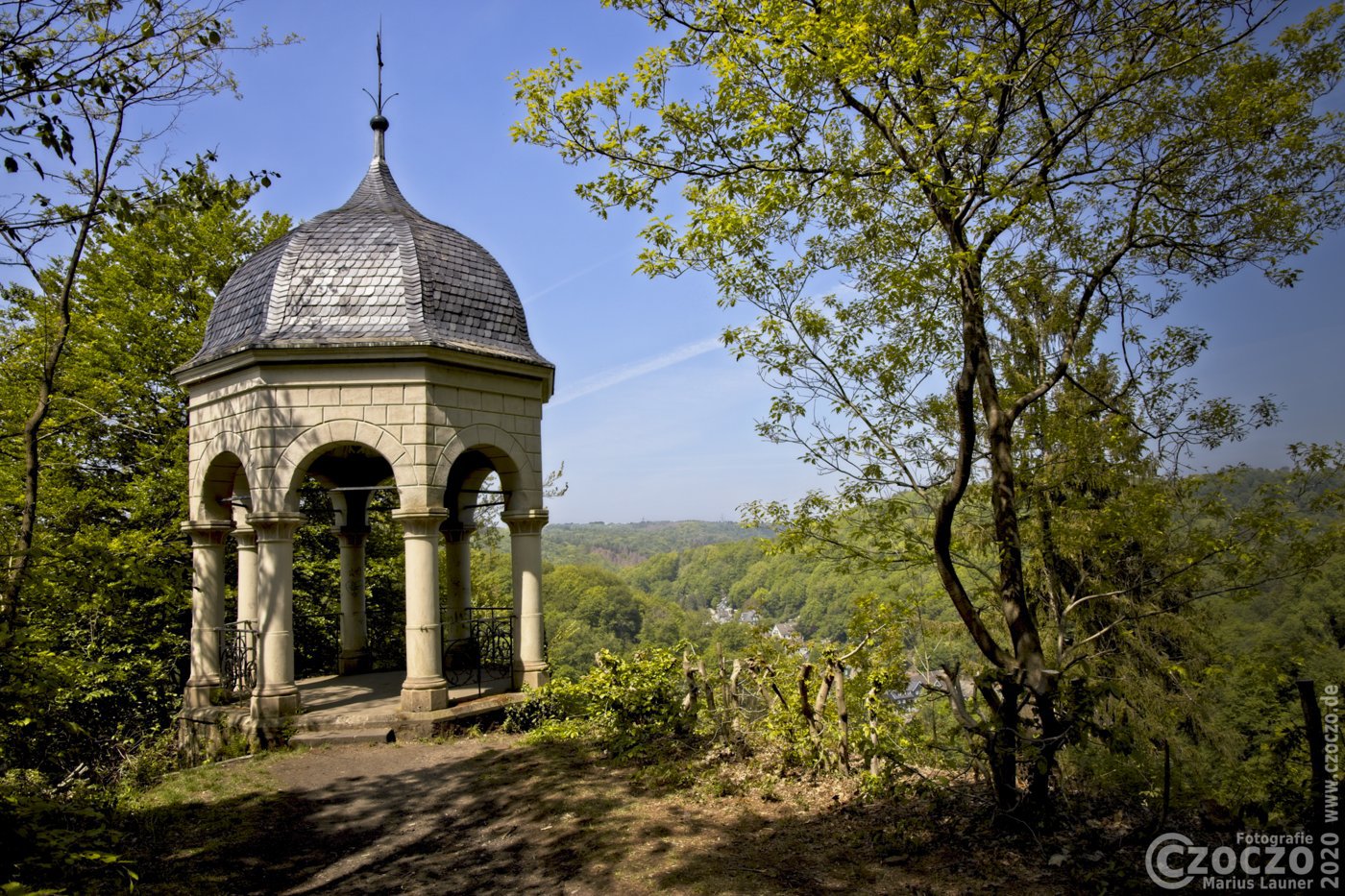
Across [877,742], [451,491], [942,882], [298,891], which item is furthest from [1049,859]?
[451,491]

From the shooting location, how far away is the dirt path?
516 centimetres

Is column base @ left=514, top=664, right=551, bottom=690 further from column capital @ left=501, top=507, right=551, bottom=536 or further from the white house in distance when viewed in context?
column capital @ left=501, top=507, right=551, bottom=536

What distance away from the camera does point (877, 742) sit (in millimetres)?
6473

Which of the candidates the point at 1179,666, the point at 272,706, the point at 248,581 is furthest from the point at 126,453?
the point at 1179,666

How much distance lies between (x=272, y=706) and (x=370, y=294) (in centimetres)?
524

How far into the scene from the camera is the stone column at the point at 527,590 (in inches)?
413

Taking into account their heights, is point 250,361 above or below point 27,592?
above

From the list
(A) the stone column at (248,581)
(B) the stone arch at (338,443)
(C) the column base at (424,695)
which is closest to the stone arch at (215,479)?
(A) the stone column at (248,581)

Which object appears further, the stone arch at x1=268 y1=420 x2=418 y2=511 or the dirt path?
the stone arch at x1=268 y1=420 x2=418 y2=511

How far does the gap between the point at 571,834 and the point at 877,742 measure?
2.60 m

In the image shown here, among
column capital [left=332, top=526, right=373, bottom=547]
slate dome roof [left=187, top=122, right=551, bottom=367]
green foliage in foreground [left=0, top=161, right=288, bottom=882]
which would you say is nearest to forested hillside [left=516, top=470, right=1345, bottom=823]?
slate dome roof [left=187, top=122, right=551, bottom=367]

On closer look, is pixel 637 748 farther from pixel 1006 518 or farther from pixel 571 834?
pixel 1006 518

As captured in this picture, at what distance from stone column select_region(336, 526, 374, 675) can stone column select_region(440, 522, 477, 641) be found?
1669 mm

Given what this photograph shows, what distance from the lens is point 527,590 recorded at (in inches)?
419
